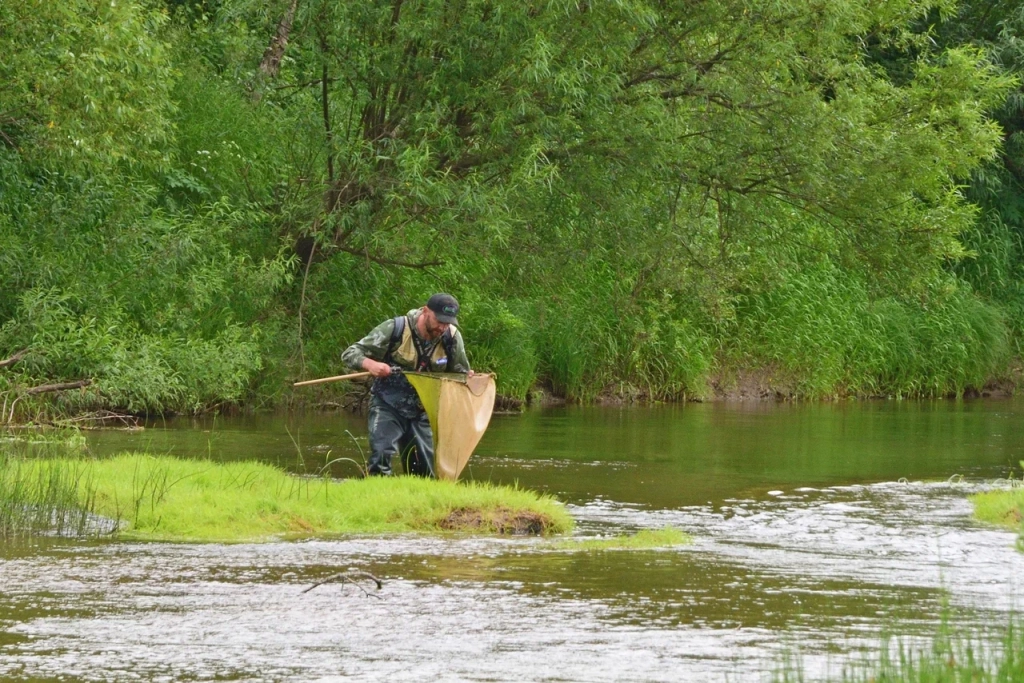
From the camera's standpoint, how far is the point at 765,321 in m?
27.9

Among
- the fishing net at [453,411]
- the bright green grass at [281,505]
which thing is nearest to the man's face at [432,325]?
the fishing net at [453,411]

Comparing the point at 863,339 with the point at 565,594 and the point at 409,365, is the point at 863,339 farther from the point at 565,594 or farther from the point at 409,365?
the point at 565,594

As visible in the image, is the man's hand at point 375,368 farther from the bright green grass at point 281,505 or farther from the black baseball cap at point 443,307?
the bright green grass at point 281,505

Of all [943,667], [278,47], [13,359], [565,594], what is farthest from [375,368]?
[278,47]

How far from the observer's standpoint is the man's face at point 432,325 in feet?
39.4

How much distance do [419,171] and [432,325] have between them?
6.37 meters

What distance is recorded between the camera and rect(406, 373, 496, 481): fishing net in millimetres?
12125

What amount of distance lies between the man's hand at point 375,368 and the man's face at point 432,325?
0.45 m

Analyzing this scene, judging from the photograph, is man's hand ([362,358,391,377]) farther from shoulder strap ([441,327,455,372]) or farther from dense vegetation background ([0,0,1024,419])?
dense vegetation background ([0,0,1024,419])

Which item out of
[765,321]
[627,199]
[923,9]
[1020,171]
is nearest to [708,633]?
[627,199]

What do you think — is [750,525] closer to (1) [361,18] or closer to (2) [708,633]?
(2) [708,633]

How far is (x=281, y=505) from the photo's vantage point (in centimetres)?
1098

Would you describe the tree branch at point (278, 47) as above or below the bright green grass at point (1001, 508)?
above

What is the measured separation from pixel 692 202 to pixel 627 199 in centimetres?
170
